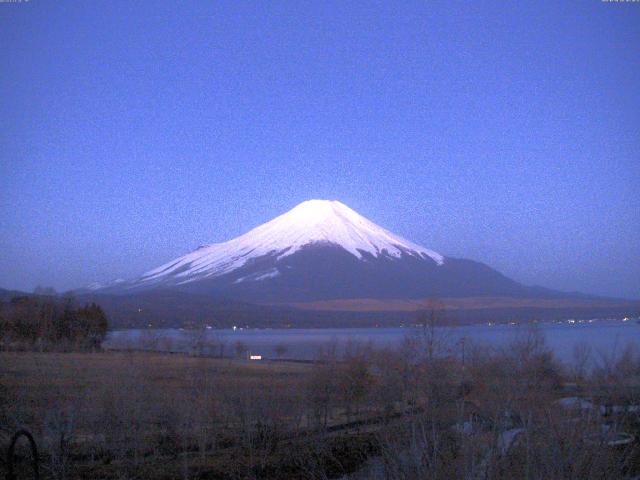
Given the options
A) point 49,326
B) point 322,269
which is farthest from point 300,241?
point 49,326

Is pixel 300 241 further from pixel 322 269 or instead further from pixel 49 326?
pixel 49 326

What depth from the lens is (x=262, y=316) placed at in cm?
10112

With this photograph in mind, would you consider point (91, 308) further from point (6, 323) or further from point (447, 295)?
point (447, 295)

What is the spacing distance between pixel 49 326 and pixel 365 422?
3091 cm

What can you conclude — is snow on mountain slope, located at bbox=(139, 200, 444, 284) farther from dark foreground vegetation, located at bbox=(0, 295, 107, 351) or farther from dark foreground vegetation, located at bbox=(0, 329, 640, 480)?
dark foreground vegetation, located at bbox=(0, 329, 640, 480)

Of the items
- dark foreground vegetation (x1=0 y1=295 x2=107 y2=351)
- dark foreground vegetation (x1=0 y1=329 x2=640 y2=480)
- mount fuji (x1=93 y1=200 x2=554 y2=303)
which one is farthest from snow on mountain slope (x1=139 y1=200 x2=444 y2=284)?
dark foreground vegetation (x1=0 y1=329 x2=640 y2=480)

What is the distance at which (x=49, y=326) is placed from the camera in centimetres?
4644

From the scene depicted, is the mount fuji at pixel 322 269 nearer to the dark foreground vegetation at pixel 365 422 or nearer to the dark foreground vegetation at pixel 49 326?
the dark foreground vegetation at pixel 49 326

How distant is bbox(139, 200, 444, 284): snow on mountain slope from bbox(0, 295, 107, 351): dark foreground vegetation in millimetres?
76017

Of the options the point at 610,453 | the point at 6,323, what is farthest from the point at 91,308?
the point at 610,453

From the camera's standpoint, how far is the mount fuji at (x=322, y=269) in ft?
379

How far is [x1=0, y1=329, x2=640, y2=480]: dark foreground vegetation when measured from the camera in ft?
20.8

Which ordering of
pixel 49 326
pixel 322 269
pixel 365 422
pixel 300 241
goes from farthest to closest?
1. pixel 300 241
2. pixel 322 269
3. pixel 49 326
4. pixel 365 422

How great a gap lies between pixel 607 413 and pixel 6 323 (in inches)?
1506
